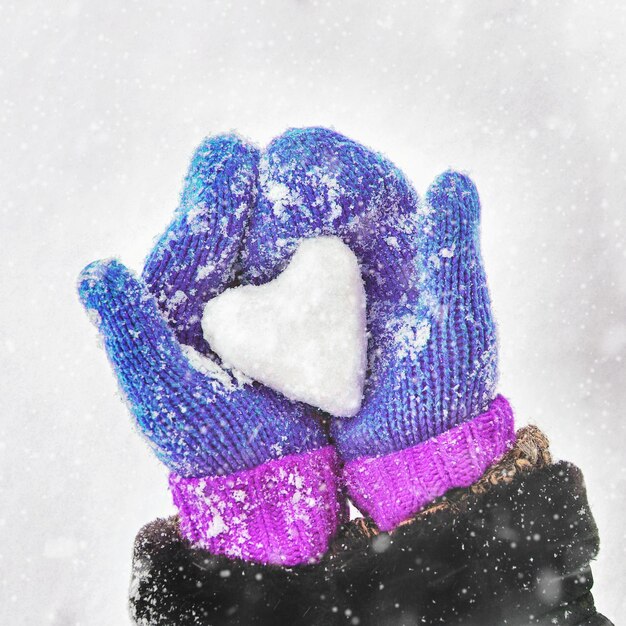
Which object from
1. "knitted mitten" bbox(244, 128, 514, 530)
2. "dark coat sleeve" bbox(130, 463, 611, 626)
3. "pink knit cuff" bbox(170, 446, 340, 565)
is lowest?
"dark coat sleeve" bbox(130, 463, 611, 626)

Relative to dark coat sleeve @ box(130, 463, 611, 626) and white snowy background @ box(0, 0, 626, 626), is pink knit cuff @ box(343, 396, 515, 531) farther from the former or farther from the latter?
white snowy background @ box(0, 0, 626, 626)

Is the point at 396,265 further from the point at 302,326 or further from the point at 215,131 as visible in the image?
the point at 215,131

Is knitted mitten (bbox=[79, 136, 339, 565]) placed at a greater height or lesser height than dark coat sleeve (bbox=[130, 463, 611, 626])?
greater

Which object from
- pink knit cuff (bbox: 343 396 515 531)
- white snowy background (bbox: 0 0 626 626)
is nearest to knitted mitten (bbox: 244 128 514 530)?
pink knit cuff (bbox: 343 396 515 531)

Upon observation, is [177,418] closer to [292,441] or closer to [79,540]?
[292,441]

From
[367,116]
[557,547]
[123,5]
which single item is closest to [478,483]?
[557,547]

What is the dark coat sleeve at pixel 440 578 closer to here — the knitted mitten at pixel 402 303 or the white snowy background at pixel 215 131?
the knitted mitten at pixel 402 303

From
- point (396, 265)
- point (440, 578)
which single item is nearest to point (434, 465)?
point (440, 578)
